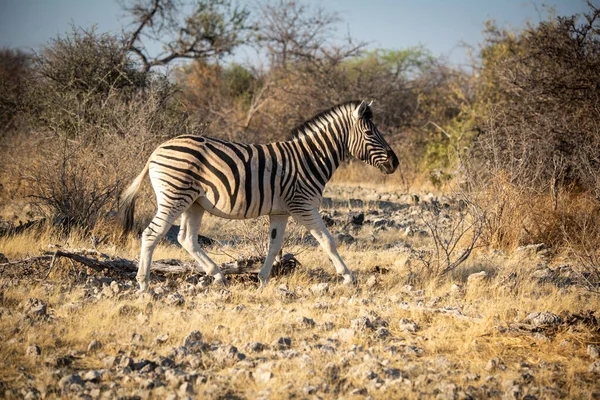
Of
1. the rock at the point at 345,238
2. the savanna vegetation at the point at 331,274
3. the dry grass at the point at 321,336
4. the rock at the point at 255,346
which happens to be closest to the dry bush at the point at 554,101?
the savanna vegetation at the point at 331,274

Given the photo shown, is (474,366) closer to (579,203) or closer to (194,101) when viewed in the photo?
(579,203)

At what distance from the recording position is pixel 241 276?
24.8 ft

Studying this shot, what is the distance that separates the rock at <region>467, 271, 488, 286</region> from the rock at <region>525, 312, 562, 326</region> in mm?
1396

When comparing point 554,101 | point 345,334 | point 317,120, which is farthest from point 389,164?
point 554,101

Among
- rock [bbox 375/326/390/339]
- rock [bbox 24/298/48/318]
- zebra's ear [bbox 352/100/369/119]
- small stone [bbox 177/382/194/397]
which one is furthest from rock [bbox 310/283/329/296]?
rock [bbox 24/298/48/318]

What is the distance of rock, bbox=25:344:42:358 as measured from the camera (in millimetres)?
4703

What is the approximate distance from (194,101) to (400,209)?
50.0ft

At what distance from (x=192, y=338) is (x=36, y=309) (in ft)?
5.07

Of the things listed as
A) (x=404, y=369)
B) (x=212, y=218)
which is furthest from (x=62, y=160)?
(x=404, y=369)

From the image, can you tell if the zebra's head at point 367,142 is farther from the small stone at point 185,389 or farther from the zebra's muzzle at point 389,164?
the small stone at point 185,389

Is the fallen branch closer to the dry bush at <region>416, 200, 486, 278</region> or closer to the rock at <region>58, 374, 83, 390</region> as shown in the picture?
the dry bush at <region>416, 200, 486, 278</region>

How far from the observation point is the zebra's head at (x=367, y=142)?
7.66m

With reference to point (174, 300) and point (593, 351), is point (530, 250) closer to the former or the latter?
point (593, 351)

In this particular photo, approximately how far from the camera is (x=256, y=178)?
705cm
